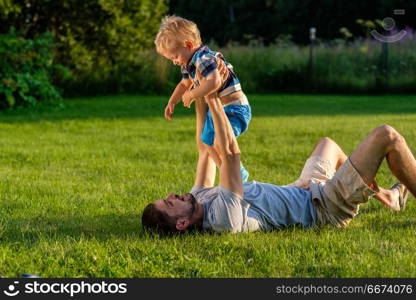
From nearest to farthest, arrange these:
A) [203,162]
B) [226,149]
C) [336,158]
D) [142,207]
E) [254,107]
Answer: [226,149], [203,162], [336,158], [142,207], [254,107]

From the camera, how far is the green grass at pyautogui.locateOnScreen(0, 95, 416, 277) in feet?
13.1

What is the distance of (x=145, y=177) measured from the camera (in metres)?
7.02

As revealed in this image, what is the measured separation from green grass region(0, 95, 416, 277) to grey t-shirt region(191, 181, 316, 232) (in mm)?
89

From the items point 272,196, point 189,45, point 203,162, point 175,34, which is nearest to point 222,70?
point 189,45

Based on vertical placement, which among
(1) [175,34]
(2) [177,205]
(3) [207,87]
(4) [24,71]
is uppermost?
(1) [175,34]

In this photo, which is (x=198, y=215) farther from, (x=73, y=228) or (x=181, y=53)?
(x=181, y=53)

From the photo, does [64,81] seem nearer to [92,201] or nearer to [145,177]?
[145,177]

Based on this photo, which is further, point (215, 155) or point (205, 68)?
point (215, 155)

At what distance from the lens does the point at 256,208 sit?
15.8 feet

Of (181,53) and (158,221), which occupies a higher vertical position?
(181,53)

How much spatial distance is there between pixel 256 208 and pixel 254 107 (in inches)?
403

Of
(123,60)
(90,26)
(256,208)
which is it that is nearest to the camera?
(256,208)

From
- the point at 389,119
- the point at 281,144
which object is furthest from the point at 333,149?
the point at 389,119

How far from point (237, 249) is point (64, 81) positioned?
1379 centimetres
